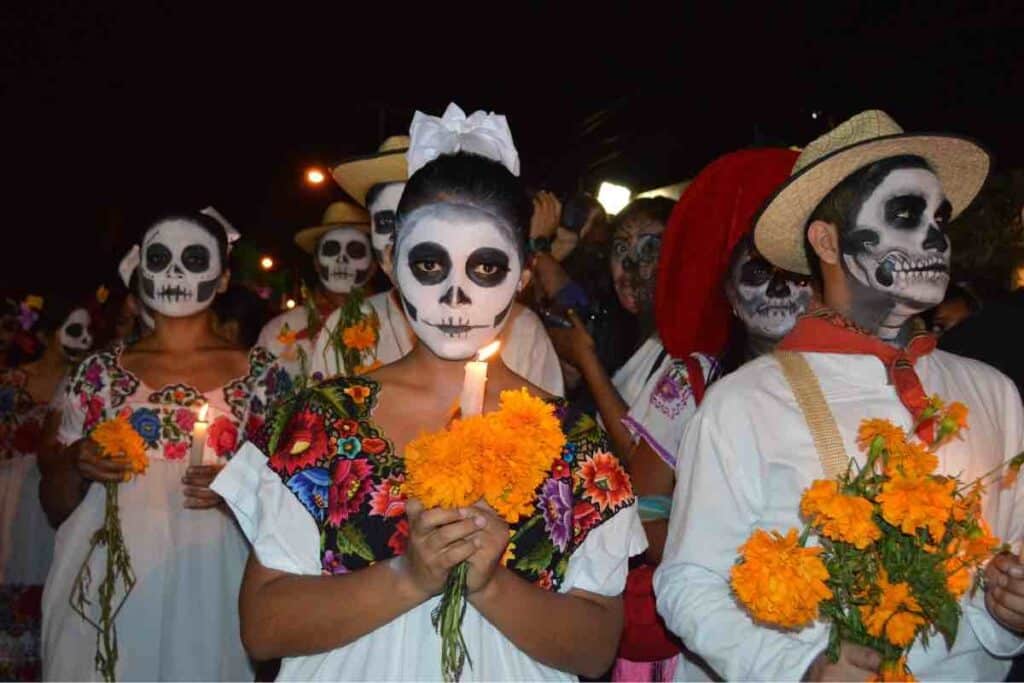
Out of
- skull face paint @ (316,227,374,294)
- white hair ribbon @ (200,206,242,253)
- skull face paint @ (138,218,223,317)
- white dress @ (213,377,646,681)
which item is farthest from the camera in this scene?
skull face paint @ (316,227,374,294)

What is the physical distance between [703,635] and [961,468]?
78cm

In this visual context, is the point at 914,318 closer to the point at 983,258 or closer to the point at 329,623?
the point at 983,258

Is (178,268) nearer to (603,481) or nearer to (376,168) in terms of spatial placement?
(376,168)

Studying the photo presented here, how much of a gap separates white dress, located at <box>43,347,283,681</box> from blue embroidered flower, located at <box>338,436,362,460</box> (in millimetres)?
2127

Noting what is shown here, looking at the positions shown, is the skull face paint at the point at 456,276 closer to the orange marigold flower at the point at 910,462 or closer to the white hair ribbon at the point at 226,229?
the orange marigold flower at the point at 910,462

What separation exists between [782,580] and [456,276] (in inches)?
40.6

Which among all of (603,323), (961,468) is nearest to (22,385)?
(603,323)

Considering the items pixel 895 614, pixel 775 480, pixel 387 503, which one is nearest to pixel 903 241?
pixel 775 480

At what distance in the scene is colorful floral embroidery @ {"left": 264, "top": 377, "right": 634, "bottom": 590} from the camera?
2555 mm

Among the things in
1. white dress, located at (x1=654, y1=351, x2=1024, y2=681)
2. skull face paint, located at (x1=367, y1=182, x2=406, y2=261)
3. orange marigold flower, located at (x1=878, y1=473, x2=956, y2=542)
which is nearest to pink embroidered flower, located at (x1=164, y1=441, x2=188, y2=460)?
skull face paint, located at (x1=367, y1=182, x2=406, y2=261)

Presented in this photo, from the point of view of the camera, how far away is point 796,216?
3.14 meters

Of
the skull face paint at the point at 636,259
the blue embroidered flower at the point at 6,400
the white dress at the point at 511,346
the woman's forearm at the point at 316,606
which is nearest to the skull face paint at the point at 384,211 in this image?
the white dress at the point at 511,346

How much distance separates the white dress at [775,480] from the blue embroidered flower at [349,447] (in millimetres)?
842

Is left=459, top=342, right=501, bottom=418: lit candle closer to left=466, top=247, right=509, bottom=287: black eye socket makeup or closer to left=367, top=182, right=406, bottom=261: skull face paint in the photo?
left=466, top=247, right=509, bottom=287: black eye socket makeup
